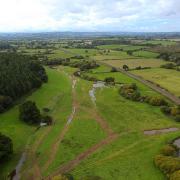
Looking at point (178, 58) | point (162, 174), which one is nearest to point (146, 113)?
point (162, 174)

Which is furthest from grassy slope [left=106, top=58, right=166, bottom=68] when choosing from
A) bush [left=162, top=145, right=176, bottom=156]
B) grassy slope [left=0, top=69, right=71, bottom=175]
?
bush [left=162, top=145, right=176, bottom=156]

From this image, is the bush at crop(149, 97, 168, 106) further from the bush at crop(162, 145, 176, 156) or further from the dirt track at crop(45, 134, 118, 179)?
the bush at crop(162, 145, 176, 156)

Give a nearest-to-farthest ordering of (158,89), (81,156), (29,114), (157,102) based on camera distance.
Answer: (81,156)
(29,114)
(157,102)
(158,89)

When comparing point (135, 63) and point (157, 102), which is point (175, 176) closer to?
point (157, 102)

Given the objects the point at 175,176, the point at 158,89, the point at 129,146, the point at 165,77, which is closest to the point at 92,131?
the point at 129,146

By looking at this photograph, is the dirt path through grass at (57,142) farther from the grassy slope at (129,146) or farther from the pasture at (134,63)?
the pasture at (134,63)

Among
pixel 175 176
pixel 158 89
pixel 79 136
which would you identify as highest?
pixel 175 176

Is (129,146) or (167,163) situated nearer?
(167,163)
